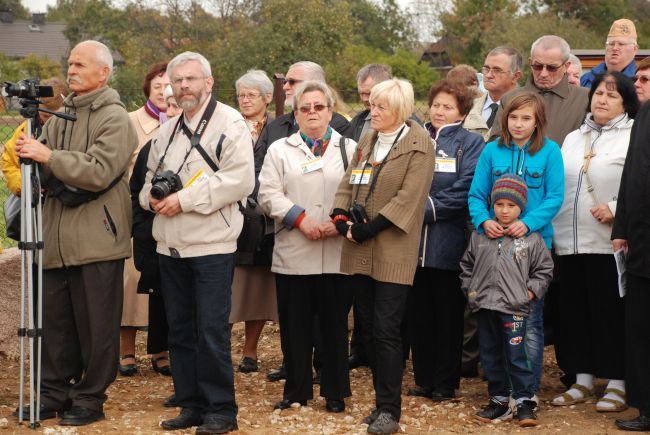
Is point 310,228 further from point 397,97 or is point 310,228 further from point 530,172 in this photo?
point 530,172

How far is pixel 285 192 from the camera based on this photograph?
5.77 m

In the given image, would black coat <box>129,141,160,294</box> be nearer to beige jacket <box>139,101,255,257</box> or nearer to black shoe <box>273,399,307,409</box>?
beige jacket <box>139,101,255,257</box>

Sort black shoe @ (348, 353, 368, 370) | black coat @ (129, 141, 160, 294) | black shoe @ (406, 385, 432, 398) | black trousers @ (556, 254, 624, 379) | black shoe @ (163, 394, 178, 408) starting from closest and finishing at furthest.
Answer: black coat @ (129, 141, 160, 294), black trousers @ (556, 254, 624, 379), black shoe @ (163, 394, 178, 408), black shoe @ (406, 385, 432, 398), black shoe @ (348, 353, 368, 370)

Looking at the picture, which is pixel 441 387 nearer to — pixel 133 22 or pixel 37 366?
pixel 37 366

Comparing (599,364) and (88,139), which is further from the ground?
(88,139)

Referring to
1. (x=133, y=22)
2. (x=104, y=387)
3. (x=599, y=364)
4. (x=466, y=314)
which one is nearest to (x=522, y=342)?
(x=599, y=364)

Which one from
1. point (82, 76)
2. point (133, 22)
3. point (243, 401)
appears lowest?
point (243, 401)

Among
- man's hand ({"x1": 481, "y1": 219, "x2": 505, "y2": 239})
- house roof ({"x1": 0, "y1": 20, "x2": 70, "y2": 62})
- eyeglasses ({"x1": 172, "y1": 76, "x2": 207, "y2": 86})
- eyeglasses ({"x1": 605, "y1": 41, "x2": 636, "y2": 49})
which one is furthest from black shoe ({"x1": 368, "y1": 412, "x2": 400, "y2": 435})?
house roof ({"x1": 0, "y1": 20, "x2": 70, "y2": 62})

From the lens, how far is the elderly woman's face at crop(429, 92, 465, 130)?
5.95m

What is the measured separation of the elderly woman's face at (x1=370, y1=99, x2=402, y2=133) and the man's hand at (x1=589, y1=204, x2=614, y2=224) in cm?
128

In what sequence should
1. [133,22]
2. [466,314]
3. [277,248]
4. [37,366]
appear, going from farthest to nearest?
[133,22] < [466,314] < [277,248] < [37,366]

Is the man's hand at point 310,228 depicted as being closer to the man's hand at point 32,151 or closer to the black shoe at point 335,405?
the black shoe at point 335,405

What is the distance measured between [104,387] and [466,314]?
274cm

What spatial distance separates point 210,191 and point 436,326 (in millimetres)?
1869
